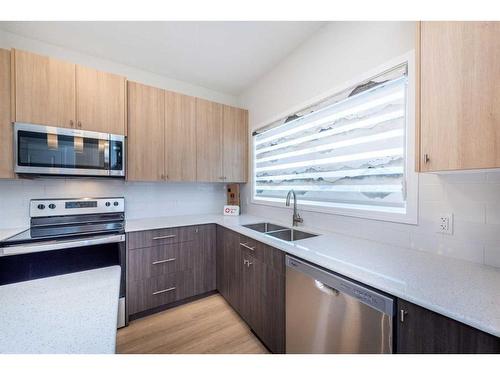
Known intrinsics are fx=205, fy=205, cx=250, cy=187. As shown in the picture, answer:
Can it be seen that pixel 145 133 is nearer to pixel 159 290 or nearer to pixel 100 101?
pixel 100 101

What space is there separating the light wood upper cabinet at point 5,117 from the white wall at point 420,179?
2.34m

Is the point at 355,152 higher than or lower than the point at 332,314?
higher

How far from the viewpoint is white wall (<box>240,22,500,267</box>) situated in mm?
1028

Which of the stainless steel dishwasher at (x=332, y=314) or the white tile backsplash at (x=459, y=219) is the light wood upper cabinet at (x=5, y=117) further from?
the white tile backsplash at (x=459, y=219)

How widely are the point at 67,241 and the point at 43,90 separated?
51.0 inches

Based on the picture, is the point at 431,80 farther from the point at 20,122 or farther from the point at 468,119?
the point at 20,122

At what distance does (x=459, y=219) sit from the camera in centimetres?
109

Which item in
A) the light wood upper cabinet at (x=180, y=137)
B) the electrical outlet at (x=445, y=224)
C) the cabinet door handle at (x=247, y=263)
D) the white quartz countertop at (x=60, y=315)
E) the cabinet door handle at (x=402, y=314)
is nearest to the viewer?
the white quartz countertop at (x=60, y=315)

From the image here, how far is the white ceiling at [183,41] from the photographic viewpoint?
5.81 ft

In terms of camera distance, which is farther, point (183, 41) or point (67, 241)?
point (183, 41)

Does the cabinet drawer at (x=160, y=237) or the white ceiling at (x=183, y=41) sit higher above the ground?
the white ceiling at (x=183, y=41)

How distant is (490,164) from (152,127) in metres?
2.55

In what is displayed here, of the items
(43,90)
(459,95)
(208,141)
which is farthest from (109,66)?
(459,95)

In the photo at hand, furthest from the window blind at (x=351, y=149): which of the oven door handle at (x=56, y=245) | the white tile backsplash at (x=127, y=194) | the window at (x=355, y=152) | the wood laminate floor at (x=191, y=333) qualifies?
the oven door handle at (x=56, y=245)
